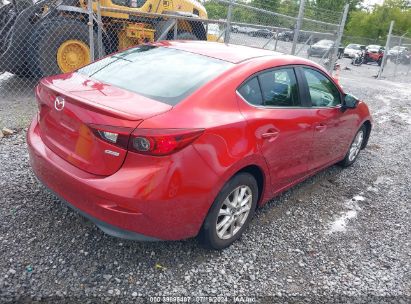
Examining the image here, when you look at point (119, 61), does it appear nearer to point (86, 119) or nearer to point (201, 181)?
point (86, 119)

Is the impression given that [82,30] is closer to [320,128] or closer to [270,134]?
[320,128]

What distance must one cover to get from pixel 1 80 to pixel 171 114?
271 inches

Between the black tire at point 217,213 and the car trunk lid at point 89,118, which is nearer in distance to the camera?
the car trunk lid at point 89,118

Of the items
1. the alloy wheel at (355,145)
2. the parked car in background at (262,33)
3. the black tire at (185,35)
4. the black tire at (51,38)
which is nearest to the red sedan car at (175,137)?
the alloy wheel at (355,145)

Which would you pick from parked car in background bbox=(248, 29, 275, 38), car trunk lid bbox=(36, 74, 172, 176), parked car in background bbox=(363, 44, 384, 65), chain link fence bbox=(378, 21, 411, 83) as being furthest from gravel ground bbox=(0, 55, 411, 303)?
parked car in background bbox=(363, 44, 384, 65)

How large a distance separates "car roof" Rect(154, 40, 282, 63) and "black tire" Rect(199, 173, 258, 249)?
998mm

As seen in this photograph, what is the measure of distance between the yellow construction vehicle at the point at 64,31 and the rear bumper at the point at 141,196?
4161 mm

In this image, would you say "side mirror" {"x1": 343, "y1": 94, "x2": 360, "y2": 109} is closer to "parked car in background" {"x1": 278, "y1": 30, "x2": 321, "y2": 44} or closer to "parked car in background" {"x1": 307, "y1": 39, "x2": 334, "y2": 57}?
"parked car in background" {"x1": 278, "y1": 30, "x2": 321, "y2": 44}

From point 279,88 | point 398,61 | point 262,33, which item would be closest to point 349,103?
point 279,88

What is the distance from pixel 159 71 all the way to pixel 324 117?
5.94 feet

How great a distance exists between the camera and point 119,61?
330 centimetres

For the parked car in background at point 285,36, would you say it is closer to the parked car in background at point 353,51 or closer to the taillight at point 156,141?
the taillight at point 156,141

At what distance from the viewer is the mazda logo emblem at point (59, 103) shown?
2.62m

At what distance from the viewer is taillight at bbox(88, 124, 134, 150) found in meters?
2.32
